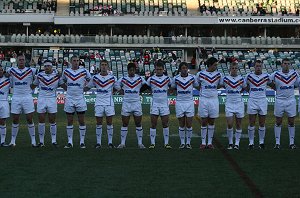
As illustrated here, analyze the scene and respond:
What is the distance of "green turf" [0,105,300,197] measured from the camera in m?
11.2

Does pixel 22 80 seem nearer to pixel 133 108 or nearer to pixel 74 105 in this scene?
pixel 74 105

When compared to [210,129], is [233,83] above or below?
above

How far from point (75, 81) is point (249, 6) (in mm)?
45436

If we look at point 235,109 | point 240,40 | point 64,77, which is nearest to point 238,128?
point 235,109

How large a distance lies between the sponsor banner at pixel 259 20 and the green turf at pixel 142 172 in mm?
40698

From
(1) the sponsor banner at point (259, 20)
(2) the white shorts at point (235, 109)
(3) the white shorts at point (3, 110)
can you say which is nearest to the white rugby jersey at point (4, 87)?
(3) the white shorts at point (3, 110)

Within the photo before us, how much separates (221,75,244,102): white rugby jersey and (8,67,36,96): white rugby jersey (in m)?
4.13

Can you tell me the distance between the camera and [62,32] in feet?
194

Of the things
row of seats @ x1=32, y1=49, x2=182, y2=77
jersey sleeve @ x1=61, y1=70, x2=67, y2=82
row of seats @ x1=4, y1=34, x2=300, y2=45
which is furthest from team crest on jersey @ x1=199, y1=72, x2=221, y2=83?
row of seats @ x1=4, y1=34, x2=300, y2=45

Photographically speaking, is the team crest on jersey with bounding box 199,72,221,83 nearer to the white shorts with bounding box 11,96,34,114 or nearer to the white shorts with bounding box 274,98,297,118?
the white shorts with bounding box 274,98,297,118

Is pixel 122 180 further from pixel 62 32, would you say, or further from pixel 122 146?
pixel 62 32

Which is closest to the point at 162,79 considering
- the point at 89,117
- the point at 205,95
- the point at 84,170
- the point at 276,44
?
the point at 205,95

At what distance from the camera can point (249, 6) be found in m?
60.0

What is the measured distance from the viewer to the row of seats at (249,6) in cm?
5944
